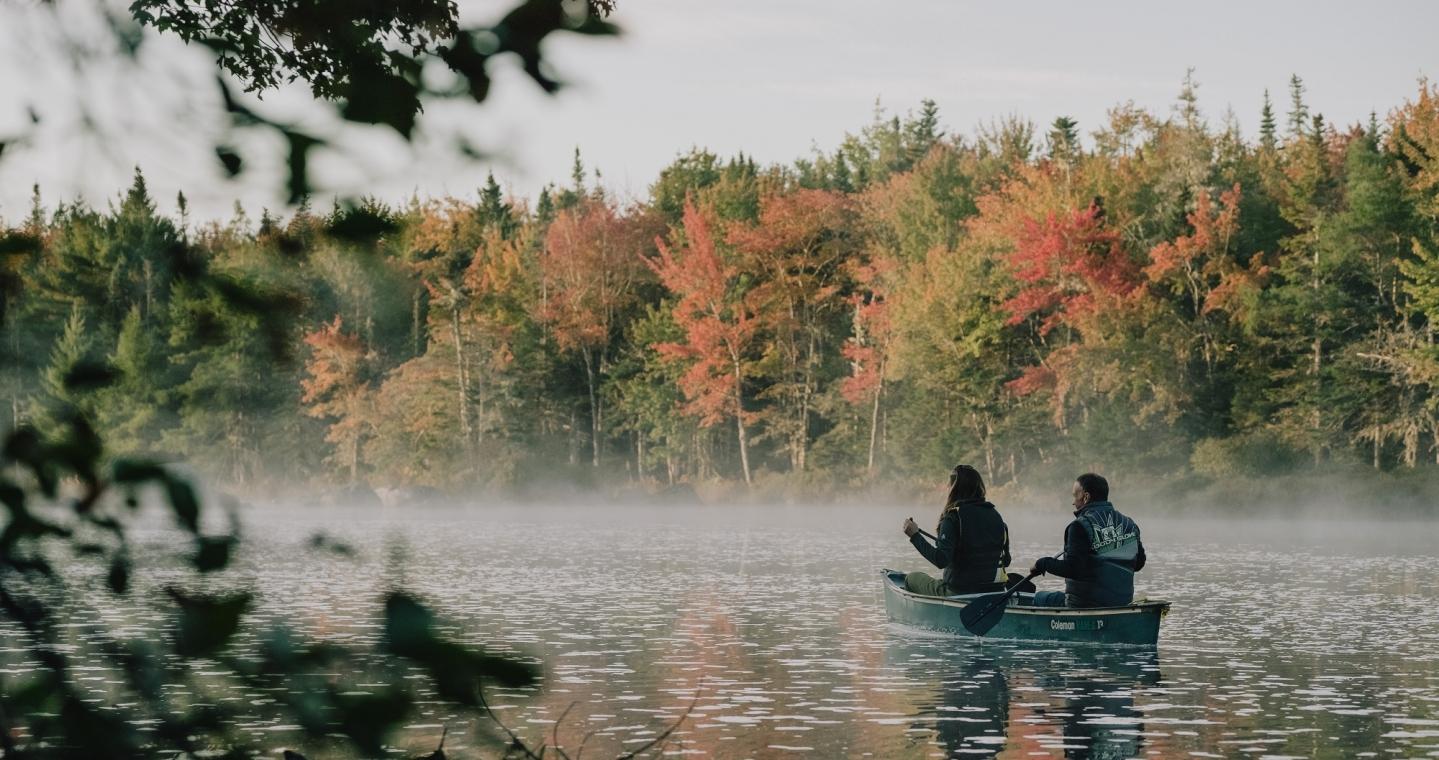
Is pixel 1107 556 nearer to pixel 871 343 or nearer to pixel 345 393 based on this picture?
pixel 871 343

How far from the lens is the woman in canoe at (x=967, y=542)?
1819 centimetres

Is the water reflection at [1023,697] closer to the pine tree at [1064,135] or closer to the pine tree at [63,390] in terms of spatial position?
the pine tree at [63,390]

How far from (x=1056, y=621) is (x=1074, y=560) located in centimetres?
85

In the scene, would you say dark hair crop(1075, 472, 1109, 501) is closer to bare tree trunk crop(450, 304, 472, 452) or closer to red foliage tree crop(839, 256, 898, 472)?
red foliage tree crop(839, 256, 898, 472)

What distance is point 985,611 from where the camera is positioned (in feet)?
61.3

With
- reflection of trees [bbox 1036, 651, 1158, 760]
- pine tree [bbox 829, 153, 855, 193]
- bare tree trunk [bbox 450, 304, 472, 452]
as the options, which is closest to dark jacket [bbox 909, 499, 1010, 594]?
reflection of trees [bbox 1036, 651, 1158, 760]

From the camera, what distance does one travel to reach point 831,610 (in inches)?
902

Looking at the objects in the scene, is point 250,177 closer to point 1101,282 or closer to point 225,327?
point 225,327

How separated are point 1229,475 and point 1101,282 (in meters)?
6.08

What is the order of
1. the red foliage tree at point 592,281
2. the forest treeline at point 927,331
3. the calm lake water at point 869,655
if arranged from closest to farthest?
1. the calm lake water at point 869,655
2. the forest treeline at point 927,331
3. the red foliage tree at point 592,281

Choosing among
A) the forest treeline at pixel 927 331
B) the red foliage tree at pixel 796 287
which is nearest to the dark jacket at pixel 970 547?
the forest treeline at pixel 927 331

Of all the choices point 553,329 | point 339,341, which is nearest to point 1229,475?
point 553,329

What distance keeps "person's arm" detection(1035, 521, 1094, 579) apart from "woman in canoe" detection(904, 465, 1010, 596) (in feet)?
2.21

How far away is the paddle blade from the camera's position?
61.1 feet
